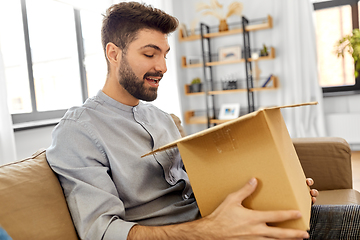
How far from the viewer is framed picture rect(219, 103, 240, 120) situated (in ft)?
12.8

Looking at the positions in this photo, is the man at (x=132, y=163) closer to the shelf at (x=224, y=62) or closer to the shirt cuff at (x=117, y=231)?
the shirt cuff at (x=117, y=231)

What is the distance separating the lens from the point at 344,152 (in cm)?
138

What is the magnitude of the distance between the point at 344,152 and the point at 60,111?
7.18 ft

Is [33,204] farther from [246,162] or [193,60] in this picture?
[193,60]

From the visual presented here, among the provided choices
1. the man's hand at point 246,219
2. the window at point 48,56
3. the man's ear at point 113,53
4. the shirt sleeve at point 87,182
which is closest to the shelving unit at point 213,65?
the window at point 48,56

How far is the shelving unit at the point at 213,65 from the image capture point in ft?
11.9

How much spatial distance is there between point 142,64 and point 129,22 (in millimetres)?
148

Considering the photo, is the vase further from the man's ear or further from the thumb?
the thumb

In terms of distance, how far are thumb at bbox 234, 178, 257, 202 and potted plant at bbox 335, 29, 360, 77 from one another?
3.26m

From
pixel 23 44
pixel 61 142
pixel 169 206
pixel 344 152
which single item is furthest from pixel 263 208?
pixel 23 44

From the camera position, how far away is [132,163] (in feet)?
3.03

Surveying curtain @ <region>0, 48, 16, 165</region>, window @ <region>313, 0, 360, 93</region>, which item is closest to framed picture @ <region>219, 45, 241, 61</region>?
window @ <region>313, 0, 360, 93</region>

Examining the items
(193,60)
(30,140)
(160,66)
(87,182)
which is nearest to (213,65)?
(193,60)

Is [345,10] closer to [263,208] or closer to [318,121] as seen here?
[318,121]
